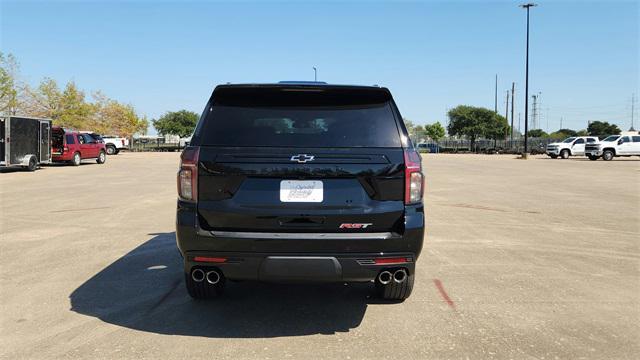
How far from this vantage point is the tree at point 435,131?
350 ft

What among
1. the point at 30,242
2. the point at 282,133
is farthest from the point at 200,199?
the point at 30,242

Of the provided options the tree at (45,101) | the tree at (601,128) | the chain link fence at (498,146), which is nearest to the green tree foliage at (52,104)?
the tree at (45,101)

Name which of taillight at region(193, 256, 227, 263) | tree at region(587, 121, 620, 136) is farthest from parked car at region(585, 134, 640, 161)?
tree at region(587, 121, 620, 136)

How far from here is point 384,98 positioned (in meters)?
4.09

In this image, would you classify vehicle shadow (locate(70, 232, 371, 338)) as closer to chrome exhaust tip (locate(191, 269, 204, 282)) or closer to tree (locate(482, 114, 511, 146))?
chrome exhaust tip (locate(191, 269, 204, 282))

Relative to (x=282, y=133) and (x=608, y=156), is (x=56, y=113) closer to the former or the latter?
(x=608, y=156)

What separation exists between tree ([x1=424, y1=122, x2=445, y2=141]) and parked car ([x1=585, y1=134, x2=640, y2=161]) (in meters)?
66.9

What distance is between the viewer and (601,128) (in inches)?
5059

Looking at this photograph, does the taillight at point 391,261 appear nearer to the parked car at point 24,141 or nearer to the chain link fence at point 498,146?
the parked car at point 24,141

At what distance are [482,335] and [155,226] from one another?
6.33 m

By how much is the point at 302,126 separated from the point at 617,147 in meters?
41.7

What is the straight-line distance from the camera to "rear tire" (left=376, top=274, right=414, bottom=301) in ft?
15.0

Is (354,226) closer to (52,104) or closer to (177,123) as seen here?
(52,104)

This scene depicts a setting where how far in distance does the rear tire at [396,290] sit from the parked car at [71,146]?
2649 cm
